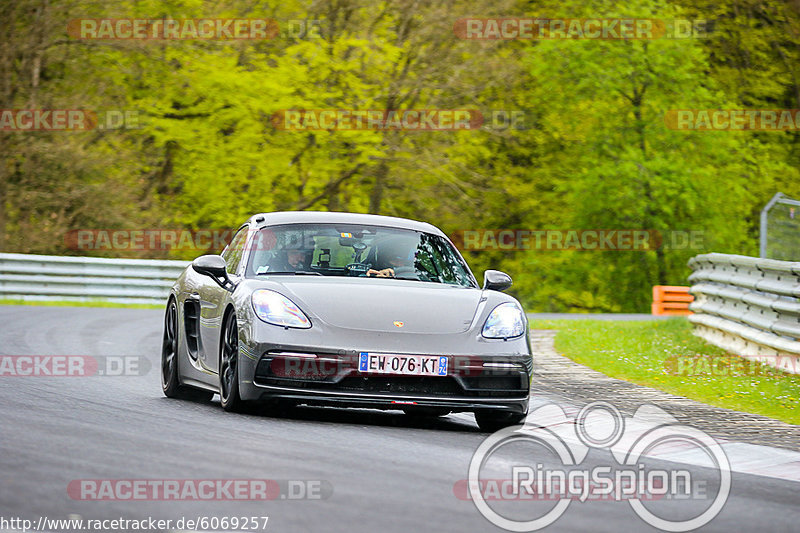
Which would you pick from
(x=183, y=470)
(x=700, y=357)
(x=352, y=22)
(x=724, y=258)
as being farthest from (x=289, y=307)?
(x=352, y=22)

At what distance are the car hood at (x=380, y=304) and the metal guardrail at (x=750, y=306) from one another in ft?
17.3

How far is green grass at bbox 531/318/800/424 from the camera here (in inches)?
455

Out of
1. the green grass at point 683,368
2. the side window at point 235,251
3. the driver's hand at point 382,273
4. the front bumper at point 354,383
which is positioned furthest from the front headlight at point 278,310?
the green grass at point 683,368

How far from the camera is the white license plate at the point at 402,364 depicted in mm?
8453

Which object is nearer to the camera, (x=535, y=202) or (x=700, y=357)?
(x=700, y=357)

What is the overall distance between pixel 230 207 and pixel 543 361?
21.9m

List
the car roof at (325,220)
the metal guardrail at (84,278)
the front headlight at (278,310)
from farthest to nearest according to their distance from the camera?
the metal guardrail at (84,278) < the car roof at (325,220) < the front headlight at (278,310)

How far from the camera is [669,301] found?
37594 millimetres

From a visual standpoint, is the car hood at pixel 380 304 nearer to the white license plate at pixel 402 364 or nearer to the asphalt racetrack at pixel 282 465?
the white license plate at pixel 402 364

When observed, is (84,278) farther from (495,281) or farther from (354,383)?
(354,383)

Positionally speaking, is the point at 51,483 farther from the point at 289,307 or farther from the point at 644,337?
the point at 644,337

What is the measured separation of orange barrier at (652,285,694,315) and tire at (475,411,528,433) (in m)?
28.5

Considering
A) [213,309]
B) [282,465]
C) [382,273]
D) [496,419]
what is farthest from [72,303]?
[282,465]

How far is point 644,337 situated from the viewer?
19.4 m
